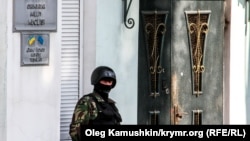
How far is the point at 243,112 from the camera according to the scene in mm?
15797

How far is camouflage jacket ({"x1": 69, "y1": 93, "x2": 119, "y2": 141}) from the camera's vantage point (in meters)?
12.9

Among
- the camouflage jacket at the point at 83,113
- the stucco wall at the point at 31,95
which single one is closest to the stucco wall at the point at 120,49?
the stucco wall at the point at 31,95

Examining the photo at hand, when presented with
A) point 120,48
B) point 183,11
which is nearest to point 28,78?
point 120,48

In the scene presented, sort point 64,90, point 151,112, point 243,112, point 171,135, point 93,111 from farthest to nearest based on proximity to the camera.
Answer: point 243,112
point 151,112
point 64,90
point 93,111
point 171,135

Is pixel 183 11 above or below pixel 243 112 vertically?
above

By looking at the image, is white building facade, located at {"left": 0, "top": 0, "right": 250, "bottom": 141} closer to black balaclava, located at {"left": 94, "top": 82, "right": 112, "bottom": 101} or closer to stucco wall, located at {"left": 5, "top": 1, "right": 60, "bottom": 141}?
stucco wall, located at {"left": 5, "top": 1, "right": 60, "bottom": 141}

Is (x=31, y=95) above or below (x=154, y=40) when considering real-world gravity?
below

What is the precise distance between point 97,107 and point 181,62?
2451mm

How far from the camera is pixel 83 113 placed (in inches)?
507

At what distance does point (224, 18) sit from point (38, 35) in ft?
10.1

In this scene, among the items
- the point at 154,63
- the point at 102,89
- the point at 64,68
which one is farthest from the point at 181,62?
the point at 102,89

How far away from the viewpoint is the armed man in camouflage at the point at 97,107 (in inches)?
507

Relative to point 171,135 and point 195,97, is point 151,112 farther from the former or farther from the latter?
point 171,135
